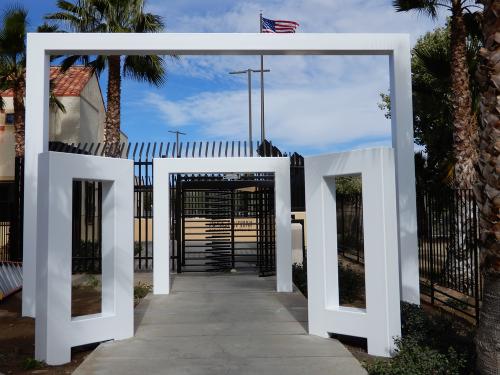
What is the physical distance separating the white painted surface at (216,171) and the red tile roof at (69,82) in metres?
11.5

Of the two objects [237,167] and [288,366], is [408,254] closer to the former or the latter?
[288,366]

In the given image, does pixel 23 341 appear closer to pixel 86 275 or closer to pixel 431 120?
pixel 86 275

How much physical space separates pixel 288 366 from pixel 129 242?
2.68m

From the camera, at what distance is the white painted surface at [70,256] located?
5.74m

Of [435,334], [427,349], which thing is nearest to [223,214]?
[435,334]

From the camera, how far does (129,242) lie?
6.69 metres

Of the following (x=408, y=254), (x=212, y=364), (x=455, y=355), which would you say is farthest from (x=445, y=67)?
(x=212, y=364)

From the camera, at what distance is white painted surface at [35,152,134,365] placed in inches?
226

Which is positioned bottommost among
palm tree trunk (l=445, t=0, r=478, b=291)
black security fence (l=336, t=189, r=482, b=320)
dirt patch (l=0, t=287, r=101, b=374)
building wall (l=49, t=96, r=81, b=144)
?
dirt patch (l=0, t=287, r=101, b=374)

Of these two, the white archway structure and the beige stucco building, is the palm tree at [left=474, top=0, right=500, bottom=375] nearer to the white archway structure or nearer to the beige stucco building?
the white archway structure

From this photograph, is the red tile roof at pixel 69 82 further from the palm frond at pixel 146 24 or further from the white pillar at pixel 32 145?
the white pillar at pixel 32 145

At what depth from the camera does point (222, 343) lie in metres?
6.37

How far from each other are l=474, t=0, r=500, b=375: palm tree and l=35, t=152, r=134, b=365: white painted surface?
4.29 meters

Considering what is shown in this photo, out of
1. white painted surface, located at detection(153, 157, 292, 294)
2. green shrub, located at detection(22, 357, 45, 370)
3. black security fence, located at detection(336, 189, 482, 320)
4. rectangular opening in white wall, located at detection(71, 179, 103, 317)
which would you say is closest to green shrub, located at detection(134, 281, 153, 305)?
white painted surface, located at detection(153, 157, 292, 294)
